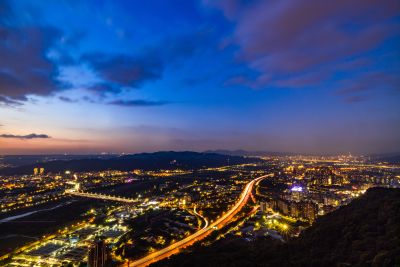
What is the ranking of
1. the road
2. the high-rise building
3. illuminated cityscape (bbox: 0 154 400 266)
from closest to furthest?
the high-rise building
the road
illuminated cityscape (bbox: 0 154 400 266)

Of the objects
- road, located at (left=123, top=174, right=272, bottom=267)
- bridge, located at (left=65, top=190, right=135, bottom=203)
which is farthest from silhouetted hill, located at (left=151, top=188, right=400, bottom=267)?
bridge, located at (left=65, top=190, right=135, bottom=203)

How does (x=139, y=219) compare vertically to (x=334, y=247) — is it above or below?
below

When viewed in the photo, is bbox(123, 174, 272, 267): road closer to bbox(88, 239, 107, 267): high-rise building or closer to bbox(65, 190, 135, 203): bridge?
bbox(88, 239, 107, 267): high-rise building

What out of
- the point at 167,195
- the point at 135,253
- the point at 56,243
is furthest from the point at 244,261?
the point at 167,195

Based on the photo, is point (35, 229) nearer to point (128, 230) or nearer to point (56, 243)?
point (56, 243)

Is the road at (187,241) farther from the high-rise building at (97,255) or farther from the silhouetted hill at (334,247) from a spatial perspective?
the high-rise building at (97,255)

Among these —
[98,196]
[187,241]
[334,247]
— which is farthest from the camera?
[98,196]

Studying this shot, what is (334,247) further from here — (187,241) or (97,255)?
(97,255)

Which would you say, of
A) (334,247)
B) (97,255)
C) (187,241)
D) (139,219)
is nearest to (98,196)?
(139,219)

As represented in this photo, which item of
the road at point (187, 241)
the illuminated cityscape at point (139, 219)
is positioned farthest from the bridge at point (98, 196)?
the road at point (187, 241)
